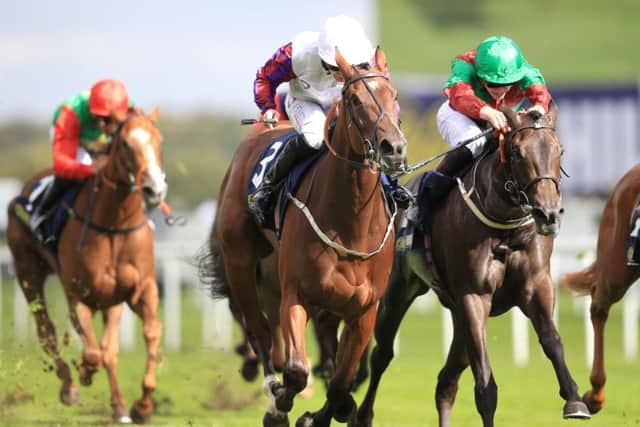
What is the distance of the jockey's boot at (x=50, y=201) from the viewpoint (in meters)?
9.18

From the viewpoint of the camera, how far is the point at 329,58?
636 cm

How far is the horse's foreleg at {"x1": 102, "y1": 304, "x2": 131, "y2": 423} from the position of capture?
841 centimetres

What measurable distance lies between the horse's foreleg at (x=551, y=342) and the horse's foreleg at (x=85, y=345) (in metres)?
2.94

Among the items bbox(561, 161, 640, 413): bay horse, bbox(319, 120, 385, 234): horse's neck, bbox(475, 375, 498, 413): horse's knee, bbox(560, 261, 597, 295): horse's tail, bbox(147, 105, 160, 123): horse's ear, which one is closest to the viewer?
bbox(319, 120, 385, 234): horse's neck

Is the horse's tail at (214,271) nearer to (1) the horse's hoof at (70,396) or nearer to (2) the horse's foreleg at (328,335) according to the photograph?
(2) the horse's foreleg at (328,335)

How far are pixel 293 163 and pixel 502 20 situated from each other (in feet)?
83.0

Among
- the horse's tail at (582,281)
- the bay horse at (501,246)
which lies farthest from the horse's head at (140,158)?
the horse's tail at (582,281)

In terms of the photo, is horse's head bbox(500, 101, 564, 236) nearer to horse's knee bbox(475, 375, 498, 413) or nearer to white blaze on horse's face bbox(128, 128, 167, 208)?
horse's knee bbox(475, 375, 498, 413)

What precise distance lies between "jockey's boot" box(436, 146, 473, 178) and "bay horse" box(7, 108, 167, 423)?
1993mm

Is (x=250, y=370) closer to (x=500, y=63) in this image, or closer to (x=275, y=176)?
(x=275, y=176)

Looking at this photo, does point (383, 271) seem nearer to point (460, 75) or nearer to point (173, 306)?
point (460, 75)

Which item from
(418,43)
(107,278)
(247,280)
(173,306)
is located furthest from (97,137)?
(418,43)

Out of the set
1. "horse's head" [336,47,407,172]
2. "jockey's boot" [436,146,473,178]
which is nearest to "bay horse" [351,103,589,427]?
"jockey's boot" [436,146,473,178]

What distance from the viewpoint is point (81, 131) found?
369 inches
